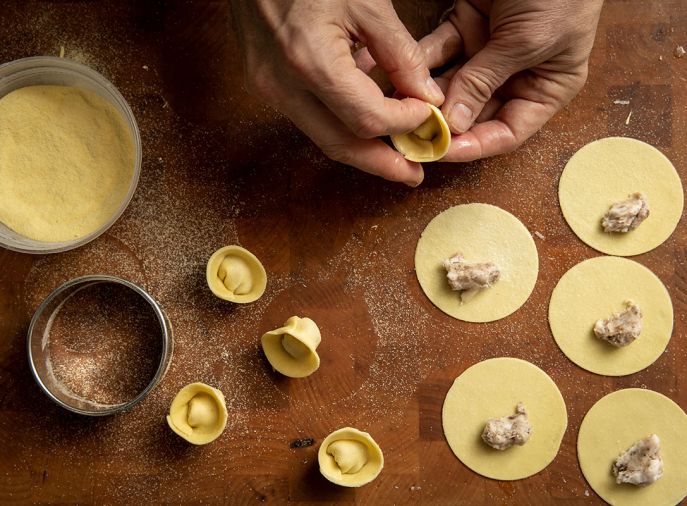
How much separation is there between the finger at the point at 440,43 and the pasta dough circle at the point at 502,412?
659 millimetres

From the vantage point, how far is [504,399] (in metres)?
1.33

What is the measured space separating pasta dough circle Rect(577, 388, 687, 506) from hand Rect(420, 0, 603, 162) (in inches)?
23.9

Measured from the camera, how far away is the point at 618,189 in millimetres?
1343

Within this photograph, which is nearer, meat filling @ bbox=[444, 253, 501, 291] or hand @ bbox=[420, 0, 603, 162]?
hand @ bbox=[420, 0, 603, 162]

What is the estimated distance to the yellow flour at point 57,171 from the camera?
1.30m

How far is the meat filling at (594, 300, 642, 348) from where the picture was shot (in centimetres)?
130

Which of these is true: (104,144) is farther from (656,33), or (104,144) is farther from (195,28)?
(656,33)

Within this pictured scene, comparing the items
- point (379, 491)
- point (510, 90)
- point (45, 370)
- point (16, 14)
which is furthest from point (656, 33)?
point (45, 370)

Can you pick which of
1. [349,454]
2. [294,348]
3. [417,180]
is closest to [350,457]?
[349,454]

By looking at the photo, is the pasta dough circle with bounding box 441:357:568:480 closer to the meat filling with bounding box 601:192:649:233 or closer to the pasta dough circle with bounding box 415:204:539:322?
the pasta dough circle with bounding box 415:204:539:322

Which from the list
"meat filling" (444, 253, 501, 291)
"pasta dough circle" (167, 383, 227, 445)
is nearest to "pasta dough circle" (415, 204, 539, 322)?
"meat filling" (444, 253, 501, 291)

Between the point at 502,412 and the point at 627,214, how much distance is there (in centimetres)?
50

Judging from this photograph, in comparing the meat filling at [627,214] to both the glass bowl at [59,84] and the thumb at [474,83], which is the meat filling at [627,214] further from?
the glass bowl at [59,84]

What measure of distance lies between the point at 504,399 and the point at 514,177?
49 cm
